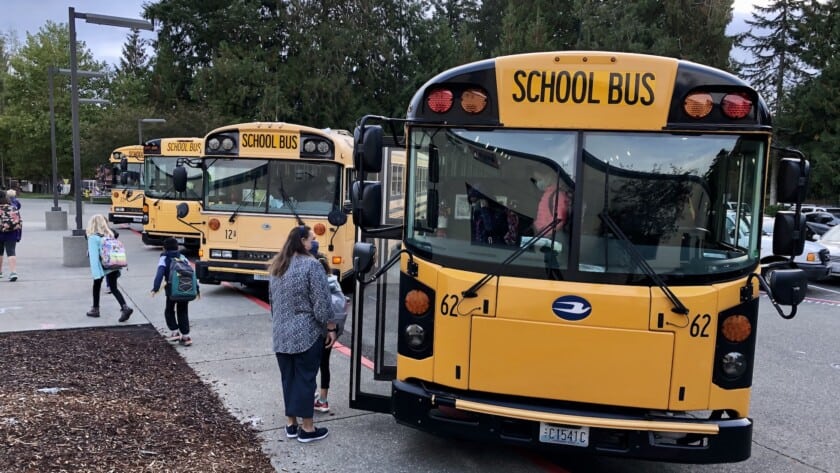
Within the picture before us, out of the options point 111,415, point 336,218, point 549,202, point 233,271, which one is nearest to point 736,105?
point 549,202

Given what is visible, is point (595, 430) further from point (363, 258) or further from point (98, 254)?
point (98, 254)

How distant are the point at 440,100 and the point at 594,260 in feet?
4.56

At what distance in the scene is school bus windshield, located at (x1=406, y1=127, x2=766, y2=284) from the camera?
3.79m

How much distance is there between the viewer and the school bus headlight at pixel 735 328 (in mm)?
3732

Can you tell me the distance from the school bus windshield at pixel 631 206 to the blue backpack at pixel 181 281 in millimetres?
4325

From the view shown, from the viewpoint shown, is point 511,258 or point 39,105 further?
point 39,105

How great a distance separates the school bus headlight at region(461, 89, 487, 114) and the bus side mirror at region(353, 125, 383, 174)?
59 cm

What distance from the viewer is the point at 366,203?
4.29 metres

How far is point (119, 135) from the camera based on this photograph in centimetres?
3653

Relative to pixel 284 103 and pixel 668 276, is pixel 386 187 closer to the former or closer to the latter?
pixel 668 276

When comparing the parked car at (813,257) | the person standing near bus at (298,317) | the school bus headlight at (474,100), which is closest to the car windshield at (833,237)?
the parked car at (813,257)

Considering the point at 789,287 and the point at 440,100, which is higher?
the point at 440,100

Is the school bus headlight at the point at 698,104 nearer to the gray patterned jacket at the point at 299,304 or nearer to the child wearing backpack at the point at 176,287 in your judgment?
the gray patterned jacket at the point at 299,304

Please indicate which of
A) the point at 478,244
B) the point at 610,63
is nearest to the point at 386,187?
the point at 478,244
